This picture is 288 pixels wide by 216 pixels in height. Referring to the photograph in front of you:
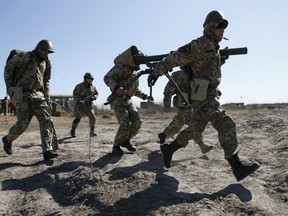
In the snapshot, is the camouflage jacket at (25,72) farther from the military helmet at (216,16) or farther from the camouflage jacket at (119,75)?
the military helmet at (216,16)

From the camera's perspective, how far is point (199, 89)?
14.6ft

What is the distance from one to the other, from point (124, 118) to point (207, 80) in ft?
6.58

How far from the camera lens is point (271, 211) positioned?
352 cm

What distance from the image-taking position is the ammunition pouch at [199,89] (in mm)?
4426

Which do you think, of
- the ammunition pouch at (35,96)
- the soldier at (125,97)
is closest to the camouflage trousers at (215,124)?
the soldier at (125,97)

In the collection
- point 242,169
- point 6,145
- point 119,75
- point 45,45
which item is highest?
point 45,45

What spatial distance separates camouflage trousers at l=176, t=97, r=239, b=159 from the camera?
443 centimetres

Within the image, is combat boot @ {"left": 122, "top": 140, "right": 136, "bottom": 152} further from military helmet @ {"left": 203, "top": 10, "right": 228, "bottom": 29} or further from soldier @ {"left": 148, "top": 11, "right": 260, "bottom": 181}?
military helmet @ {"left": 203, "top": 10, "right": 228, "bottom": 29}

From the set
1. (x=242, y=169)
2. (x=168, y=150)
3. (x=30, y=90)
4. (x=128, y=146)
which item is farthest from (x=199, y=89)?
(x=30, y=90)

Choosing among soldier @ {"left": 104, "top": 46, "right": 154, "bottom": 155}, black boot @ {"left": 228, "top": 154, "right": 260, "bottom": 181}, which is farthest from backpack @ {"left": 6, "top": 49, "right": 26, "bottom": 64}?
black boot @ {"left": 228, "top": 154, "right": 260, "bottom": 181}

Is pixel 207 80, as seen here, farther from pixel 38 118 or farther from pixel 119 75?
pixel 38 118

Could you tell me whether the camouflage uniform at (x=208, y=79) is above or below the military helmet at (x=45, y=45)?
below

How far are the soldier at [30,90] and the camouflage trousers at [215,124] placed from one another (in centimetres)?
228

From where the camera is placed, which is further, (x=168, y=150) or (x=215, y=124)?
(x=168, y=150)
